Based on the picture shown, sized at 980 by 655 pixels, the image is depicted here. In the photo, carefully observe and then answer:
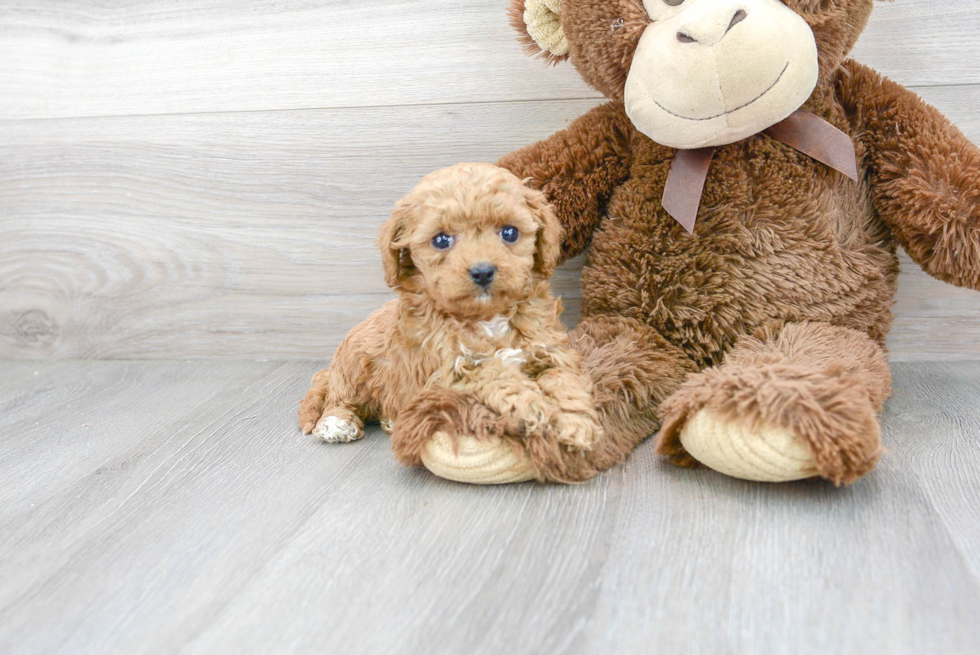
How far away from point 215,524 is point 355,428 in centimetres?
29

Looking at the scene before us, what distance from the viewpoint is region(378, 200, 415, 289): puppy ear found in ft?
3.29

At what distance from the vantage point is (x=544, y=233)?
104 cm

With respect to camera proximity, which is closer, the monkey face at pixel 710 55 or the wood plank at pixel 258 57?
the monkey face at pixel 710 55

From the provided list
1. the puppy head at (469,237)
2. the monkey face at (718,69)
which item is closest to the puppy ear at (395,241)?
the puppy head at (469,237)

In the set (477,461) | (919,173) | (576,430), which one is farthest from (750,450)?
(919,173)

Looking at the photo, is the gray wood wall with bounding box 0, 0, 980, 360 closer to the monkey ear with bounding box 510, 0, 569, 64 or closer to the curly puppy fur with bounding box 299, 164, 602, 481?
the monkey ear with bounding box 510, 0, 569, 64

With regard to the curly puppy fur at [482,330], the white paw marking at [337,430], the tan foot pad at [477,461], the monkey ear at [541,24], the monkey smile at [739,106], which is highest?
the monkey ear at [541,24]

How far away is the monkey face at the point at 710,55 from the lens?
1.00 m

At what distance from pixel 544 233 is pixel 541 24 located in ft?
1.16

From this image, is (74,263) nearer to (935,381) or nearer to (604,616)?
(604,616)

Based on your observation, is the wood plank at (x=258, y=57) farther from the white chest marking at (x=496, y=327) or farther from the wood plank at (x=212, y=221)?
the white chest marking at (x=496, y=327)

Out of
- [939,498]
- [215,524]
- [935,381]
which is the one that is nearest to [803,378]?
[939,498]

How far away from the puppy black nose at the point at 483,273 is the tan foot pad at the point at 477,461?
20cm

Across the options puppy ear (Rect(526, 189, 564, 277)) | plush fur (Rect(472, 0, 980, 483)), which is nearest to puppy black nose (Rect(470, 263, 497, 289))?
puppy ear (Rect(526, 189, 564, 277))
